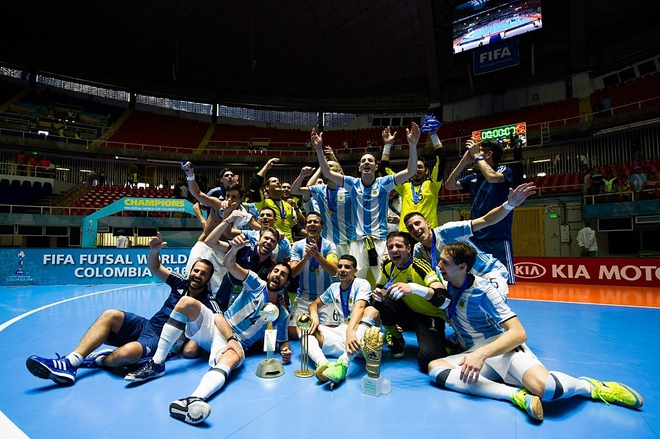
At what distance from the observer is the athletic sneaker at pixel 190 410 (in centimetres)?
257

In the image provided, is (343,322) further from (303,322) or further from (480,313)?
(480,313)

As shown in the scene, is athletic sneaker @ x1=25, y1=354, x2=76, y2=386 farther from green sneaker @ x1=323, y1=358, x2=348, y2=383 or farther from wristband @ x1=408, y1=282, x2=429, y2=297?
wristband @ x1=408, y1=282, x2=429, y2=297

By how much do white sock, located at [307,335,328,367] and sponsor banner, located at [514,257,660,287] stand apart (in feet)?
35.6

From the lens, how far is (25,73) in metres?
24.2

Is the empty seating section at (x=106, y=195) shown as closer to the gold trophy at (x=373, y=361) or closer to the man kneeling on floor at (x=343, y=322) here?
the man kneeling on floor at (x=343, y=322)

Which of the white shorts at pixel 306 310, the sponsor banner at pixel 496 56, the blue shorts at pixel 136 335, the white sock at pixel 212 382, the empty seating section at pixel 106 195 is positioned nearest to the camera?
the white sock at pixel 212 382

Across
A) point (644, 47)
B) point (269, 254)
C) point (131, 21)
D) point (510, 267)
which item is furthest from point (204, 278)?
point (644, 47)

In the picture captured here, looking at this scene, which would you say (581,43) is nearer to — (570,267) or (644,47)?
(644,47)

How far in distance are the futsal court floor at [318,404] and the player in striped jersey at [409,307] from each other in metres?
0.25

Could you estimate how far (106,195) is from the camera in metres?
20.7

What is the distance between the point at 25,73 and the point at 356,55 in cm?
2181

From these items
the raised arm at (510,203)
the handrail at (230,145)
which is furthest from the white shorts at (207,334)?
the handrail at (230,145)

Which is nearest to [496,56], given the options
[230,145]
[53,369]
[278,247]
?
[230,145]

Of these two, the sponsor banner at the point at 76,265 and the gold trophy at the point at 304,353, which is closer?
the gold trophy at the point at 304,353
